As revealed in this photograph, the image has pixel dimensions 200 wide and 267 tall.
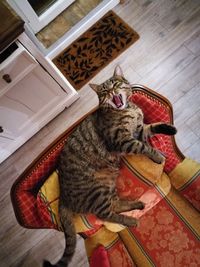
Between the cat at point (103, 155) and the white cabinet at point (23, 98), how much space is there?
41 cm

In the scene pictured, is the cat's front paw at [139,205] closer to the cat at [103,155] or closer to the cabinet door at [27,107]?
the cat at [103,155]

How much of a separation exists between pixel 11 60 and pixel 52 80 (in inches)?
16.6

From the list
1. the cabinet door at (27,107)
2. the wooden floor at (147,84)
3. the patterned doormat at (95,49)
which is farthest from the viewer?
the patterned doormat at (95,49)

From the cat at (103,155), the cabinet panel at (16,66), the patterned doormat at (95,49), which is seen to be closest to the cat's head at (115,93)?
the cat at (103,155)

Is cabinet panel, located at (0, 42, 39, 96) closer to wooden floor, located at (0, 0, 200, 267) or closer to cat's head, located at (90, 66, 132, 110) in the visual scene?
cat's head, located at (90, 66, 132, 110)

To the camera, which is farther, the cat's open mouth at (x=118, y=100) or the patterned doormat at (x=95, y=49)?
the patterned doormat at (x=95, y=49)

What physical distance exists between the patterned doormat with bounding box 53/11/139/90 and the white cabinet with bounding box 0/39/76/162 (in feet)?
0.89

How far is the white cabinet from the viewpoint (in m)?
1.52

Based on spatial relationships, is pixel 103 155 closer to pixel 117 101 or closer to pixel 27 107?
pixel 117 101

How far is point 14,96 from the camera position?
68.4 inches

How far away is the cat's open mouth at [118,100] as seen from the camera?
4.85ft

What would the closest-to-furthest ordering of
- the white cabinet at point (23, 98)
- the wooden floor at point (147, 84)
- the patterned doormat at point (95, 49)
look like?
the white cabinet at point (23, 98), the wooden floor at point (147, 84), the patterned doormat at point (95, 49)

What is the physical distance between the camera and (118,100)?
4.86 ft

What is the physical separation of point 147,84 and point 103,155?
847 mm
